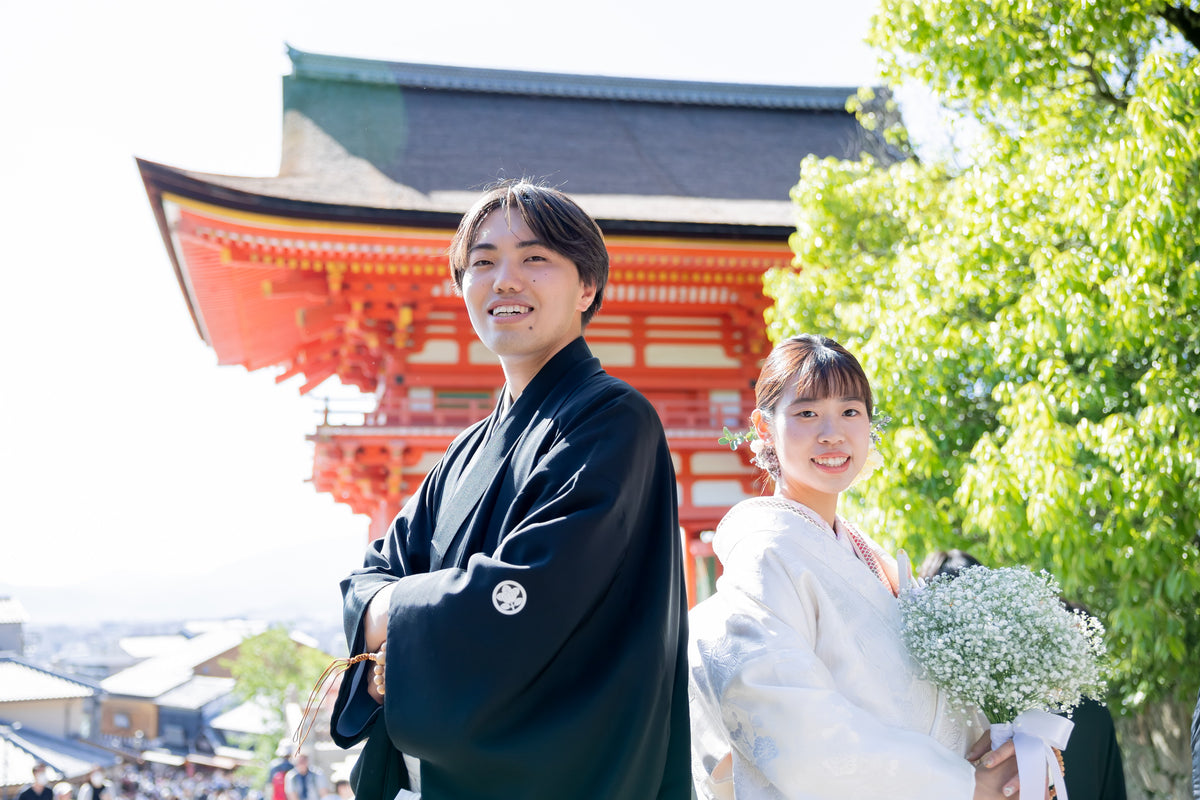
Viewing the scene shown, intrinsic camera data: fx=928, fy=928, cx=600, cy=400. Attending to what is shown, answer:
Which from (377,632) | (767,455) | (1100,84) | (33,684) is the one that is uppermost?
(1100,84)

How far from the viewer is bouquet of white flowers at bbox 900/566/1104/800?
172 cm

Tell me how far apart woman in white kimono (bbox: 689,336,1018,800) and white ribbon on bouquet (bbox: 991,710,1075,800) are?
0.10 feet

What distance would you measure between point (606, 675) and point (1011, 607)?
2.76 feet

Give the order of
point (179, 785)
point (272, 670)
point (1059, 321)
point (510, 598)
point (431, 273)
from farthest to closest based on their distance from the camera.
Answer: point (179, 785) < point (272, 670) < point (431, 273) < point (1059, 321) < point (510, 598)

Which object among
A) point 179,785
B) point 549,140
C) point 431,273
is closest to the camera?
point 431,273

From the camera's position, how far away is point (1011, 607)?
1.77 m

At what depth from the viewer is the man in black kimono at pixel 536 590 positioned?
4.53ft

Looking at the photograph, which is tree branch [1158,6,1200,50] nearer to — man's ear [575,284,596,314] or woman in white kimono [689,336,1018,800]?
woman in white kimono [689,336,1018,800]

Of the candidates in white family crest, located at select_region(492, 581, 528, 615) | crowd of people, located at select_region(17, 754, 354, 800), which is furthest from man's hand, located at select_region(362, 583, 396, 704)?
crowd of people, located at select_region(17, 754, 354, 800)

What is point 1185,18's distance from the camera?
4.05 metres

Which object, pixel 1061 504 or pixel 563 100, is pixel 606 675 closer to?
pixel 1061 504

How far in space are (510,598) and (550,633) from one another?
81 millimetres

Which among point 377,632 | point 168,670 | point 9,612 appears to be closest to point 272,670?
point 9,612

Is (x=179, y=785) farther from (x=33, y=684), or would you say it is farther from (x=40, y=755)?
(x=40, y=755)
